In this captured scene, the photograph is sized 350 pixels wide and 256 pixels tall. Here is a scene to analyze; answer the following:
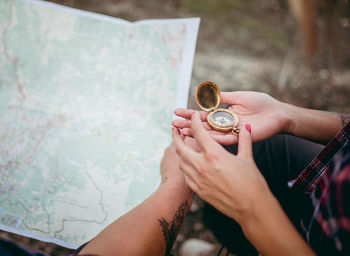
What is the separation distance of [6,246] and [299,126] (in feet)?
4.74

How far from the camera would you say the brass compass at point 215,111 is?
1.34 m

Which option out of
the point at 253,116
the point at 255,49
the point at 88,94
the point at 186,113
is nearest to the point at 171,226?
the point at 186,113

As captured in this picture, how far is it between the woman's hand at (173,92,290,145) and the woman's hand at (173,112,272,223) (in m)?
0.22

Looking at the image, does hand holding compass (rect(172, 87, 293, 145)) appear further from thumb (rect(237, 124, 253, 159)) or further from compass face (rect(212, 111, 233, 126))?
thumb (rect(237, 124, 253, 159))

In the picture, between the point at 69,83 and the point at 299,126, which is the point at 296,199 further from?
the point at 69,83

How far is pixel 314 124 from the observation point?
138 cm

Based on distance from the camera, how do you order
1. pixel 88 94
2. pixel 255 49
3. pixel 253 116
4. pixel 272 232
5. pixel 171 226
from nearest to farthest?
pixel 272 232 < pixel 171 226 < pixel 253 116 < pixel 88 94 < pixel 255 49

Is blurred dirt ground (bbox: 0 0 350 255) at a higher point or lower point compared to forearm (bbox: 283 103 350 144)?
higher

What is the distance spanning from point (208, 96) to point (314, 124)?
62 cm

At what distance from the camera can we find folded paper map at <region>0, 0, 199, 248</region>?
166cm

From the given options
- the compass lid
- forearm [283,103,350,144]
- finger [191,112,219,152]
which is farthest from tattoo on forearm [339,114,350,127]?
finger [191,112,219,152]

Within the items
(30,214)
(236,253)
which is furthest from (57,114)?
(236,253)

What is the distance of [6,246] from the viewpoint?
2.50 feet

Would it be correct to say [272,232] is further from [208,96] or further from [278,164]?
[208,96]
